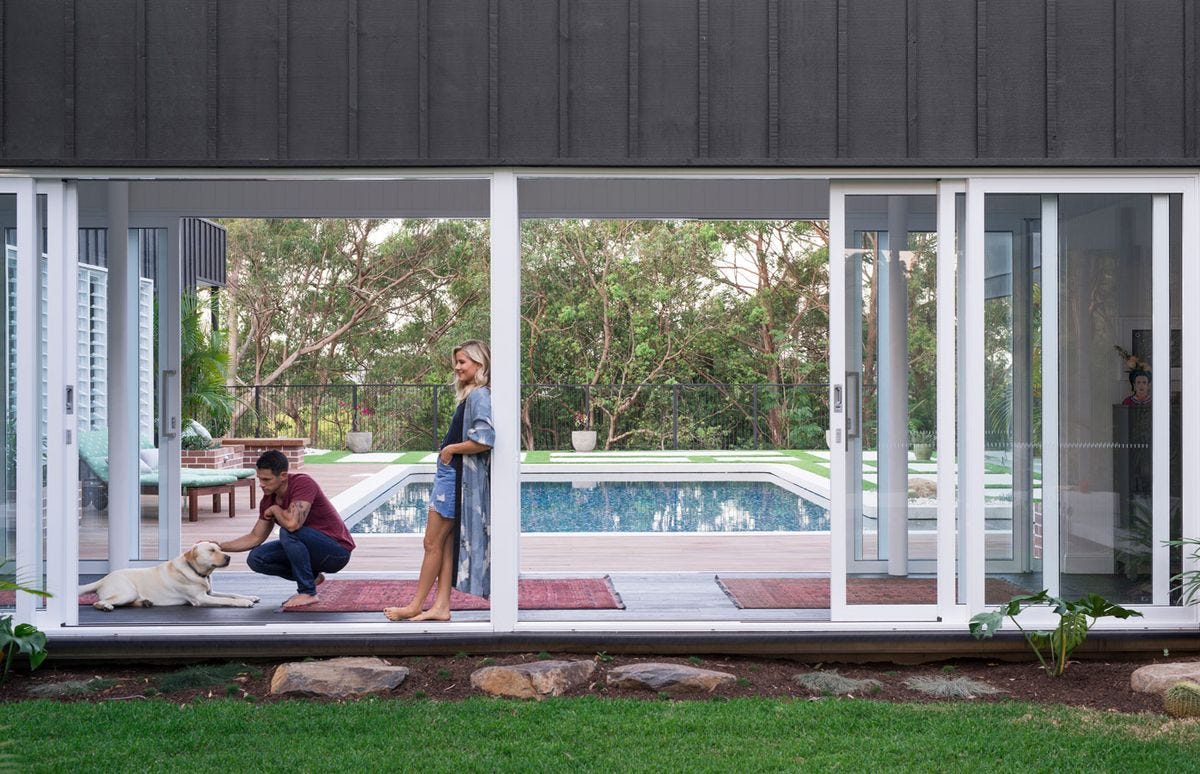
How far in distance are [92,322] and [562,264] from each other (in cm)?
1184

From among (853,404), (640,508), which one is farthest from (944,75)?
(640,508)

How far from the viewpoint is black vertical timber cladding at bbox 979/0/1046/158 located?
531 centimetres

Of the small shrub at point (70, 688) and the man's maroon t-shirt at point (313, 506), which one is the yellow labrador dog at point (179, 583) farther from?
the small shrub at point (70, 688)

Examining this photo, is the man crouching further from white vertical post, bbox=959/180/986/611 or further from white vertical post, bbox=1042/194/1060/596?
white vertical post, bbox=1042/194/1060/596

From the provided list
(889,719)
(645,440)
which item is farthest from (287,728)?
(645,440)

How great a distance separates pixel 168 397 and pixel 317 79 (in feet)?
10.4

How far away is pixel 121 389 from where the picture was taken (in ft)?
23.8

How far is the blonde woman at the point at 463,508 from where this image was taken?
18.2 ft

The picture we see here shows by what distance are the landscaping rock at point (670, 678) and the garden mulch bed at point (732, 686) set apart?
0.04 meters

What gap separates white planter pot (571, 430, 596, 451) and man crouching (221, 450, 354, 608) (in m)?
11.6

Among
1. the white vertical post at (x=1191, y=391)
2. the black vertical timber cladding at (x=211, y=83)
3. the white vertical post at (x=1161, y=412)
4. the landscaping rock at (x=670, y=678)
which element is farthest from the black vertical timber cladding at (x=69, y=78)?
the white vertical post at (x=1191, y=391)

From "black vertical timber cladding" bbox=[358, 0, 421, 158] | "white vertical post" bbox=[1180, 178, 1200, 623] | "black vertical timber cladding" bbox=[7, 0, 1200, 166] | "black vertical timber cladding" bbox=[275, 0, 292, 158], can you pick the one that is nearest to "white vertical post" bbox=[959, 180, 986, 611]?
"black vertical timber cladding" bbox=[7, 0, 1200, 166]

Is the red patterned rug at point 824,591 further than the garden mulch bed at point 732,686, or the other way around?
the red patterned rug at point 824,591

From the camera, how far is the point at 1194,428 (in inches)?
211
